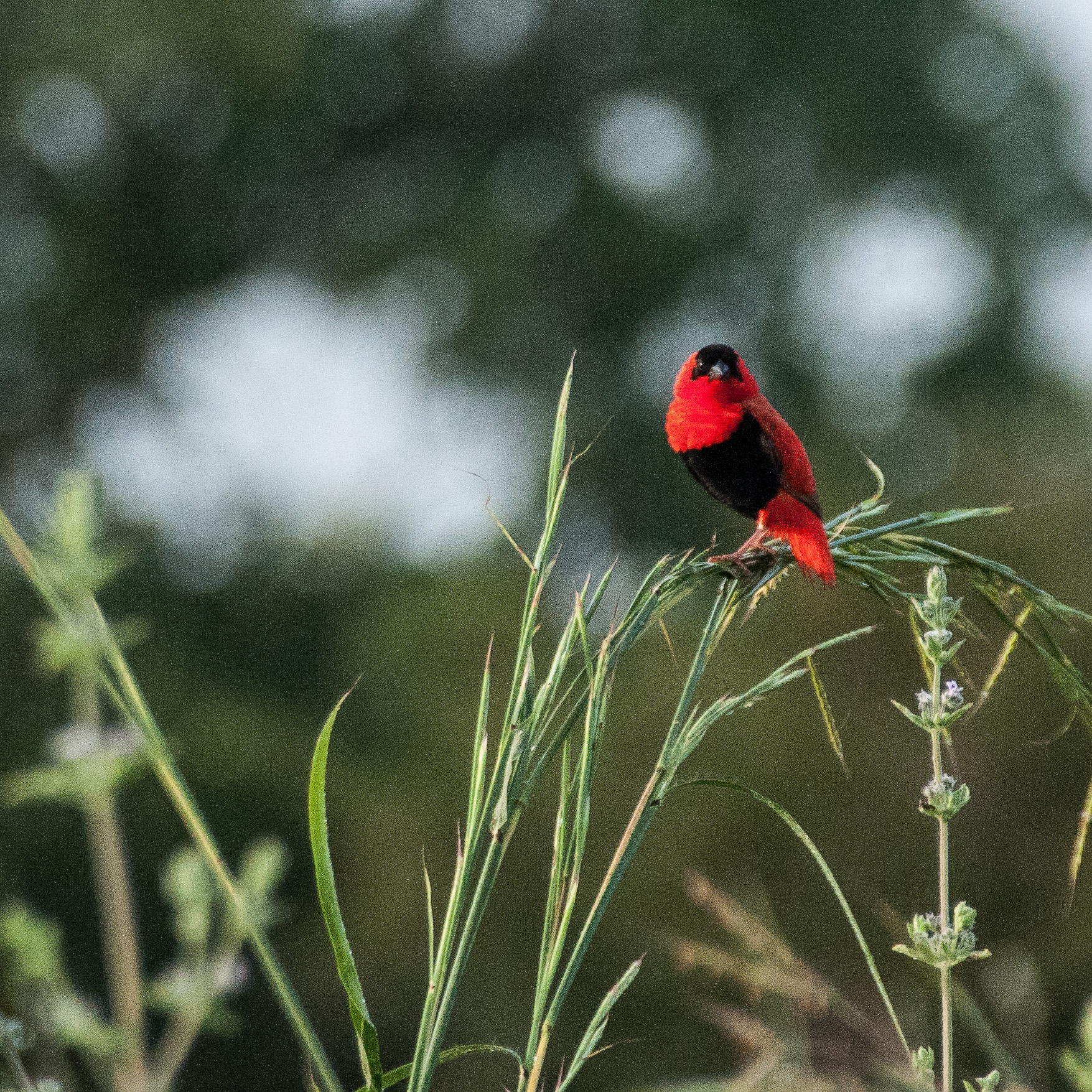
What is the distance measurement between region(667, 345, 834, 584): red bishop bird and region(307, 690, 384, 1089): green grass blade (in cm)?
96

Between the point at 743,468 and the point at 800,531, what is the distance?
1.33 ft

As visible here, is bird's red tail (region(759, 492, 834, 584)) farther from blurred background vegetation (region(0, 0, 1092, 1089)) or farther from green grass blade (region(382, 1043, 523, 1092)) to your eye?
blurred background vegetation (region(0, 0, 1092, 1089))

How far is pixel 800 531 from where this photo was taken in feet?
7.12

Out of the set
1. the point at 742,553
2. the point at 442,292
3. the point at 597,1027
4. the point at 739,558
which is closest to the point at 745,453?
the point at 742,553

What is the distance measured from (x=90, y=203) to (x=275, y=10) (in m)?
3.38

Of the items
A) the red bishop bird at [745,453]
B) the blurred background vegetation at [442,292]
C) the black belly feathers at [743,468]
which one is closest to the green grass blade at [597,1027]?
the red bishop bird at [745,453]

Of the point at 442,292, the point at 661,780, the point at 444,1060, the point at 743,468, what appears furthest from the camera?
the point at 442,292

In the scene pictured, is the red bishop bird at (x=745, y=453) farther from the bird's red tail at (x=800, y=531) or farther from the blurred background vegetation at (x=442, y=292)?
the blurred background vegetation at (x=442, y=292)

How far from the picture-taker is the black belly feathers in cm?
244

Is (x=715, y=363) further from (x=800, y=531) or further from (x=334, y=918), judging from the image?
(x=334, y=918)

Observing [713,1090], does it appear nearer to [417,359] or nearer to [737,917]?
[737,917]

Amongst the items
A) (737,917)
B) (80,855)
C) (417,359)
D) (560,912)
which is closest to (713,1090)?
(560,912)

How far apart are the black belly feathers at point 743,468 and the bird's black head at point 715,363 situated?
0.27 m

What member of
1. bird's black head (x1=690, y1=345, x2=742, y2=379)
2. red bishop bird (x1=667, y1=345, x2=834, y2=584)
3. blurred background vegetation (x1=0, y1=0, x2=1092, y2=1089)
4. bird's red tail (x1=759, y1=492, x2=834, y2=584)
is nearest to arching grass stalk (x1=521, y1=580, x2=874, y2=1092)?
bird's red tail (x1=759, y1=492, x2=834, y2=584)
